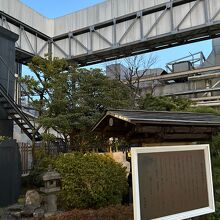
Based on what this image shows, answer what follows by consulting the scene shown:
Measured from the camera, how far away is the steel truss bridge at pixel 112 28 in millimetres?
19281

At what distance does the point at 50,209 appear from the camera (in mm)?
8469

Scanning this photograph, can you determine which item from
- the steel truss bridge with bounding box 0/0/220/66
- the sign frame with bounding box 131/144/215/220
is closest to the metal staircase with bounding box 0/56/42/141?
the steel truss bridge with bounding box 0/0/220/66

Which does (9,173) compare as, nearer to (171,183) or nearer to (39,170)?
(39,170)

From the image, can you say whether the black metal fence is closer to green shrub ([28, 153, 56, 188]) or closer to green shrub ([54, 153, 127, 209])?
green shrub ([28, 153, 56, 188])

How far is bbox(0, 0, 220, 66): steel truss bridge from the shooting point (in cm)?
1928

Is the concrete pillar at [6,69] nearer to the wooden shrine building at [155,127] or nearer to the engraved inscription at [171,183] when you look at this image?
the wooden shrine building at [155,127]

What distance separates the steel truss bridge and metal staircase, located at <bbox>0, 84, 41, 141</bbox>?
7532 millimetres

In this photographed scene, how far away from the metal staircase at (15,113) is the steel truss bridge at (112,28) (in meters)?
7.53

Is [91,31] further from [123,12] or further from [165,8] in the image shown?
[165,8]

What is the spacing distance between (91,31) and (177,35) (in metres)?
6.67

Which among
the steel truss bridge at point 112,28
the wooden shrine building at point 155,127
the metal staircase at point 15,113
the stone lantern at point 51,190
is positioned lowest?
the stone lantern at point 51,190

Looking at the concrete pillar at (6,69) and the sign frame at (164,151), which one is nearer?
the sign frame at (164,151)

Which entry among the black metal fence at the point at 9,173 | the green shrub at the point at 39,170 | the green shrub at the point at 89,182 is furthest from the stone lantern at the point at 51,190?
the green shrub at the point at 39,170

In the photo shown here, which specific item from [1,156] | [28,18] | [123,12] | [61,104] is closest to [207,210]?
[1,156]
